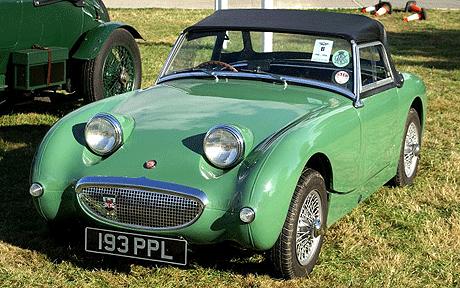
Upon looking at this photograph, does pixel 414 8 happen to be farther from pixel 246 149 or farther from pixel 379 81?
pixel 246 149

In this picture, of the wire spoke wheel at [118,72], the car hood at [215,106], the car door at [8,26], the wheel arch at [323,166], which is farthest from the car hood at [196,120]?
the wire spoke wheel at [118,72]

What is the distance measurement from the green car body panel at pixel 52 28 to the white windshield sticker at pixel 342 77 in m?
3.15

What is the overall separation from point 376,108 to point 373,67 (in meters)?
0.44

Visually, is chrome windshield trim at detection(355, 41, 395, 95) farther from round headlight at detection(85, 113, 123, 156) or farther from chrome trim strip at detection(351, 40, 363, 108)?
round headlight at detection(85, 113, 123, 156)

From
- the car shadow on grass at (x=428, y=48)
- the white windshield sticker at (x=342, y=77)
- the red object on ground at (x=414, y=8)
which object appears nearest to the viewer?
the white windshield sticker at (x=342, y=77)

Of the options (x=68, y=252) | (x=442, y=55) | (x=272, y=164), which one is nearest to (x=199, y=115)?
(x=272, y=164)

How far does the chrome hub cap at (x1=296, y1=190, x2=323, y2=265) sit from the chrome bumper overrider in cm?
61

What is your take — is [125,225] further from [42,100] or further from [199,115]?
[42,100]

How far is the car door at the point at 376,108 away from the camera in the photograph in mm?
5223

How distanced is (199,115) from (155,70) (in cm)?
698

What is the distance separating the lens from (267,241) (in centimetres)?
413

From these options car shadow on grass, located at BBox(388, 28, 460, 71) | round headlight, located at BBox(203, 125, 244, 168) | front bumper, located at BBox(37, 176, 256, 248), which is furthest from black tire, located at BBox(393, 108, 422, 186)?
car shadow on grass, located at BBox(388, 28, 460, 71)

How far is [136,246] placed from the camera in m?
4.25

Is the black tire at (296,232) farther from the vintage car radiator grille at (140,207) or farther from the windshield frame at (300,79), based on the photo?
the windshield frame at (300,79)
